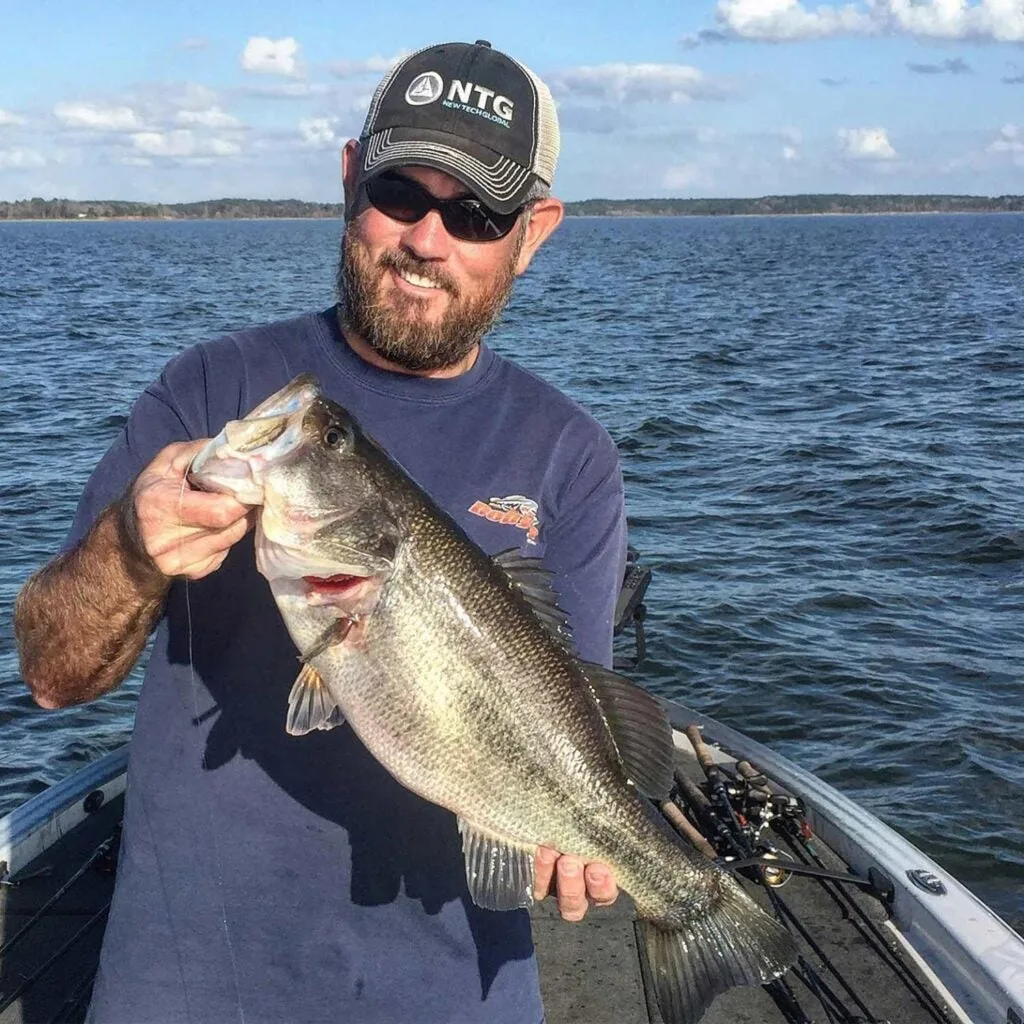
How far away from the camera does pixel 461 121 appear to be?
3424mm

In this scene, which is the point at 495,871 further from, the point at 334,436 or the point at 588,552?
the point at 334,436

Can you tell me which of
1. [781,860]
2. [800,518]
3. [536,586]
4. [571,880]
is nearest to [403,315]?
[536,586]

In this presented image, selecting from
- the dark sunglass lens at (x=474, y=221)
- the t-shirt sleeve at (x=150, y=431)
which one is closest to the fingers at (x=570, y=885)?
the t-shirt sleeve at (x=150, y=431)

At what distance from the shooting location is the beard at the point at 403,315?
337 centimetres

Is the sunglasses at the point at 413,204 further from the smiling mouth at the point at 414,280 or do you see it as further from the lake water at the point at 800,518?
the lake water at the point at 800,518

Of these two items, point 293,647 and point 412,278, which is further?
point 412,278

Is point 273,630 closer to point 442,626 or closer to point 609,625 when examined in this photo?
point 442,626

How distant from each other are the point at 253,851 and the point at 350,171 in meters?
2.06

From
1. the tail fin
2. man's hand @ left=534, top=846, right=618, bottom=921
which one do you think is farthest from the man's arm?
the tail fin

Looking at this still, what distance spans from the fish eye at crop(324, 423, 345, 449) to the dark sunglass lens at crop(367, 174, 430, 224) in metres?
0.80

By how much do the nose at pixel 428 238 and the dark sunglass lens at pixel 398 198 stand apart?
3 centimetres

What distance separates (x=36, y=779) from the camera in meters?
9.35

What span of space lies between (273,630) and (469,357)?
103 centimetres

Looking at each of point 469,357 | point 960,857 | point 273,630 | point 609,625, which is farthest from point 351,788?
point 960,857
